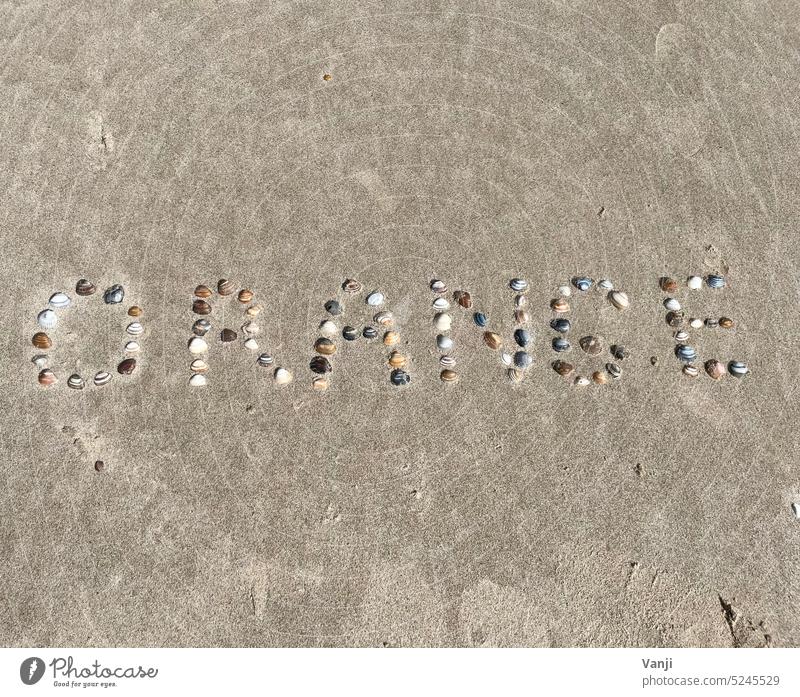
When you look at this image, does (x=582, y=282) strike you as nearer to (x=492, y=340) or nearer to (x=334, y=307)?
(x=492, y=340)

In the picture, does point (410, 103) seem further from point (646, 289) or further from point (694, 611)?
point (694, 611)

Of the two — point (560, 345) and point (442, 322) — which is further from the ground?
point (442, 322)

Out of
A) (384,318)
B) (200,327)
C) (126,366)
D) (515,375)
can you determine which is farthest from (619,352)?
(126,366)

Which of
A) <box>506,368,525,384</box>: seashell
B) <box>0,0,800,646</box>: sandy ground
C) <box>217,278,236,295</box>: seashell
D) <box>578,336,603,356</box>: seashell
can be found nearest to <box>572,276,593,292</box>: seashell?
<box>0,0,800,646</box>: sandy ground

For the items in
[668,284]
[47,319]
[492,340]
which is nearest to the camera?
[47,319]

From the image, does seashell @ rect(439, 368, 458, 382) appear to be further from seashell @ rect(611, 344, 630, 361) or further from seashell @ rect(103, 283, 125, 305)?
seashell @ rect(103, 283, 125, 305)

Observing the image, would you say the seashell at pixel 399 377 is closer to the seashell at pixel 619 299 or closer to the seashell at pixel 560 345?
the seashell at pixel 560 345

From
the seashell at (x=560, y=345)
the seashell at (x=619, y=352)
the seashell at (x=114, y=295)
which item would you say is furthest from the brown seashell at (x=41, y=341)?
the seashell at (x=619, y=352)
